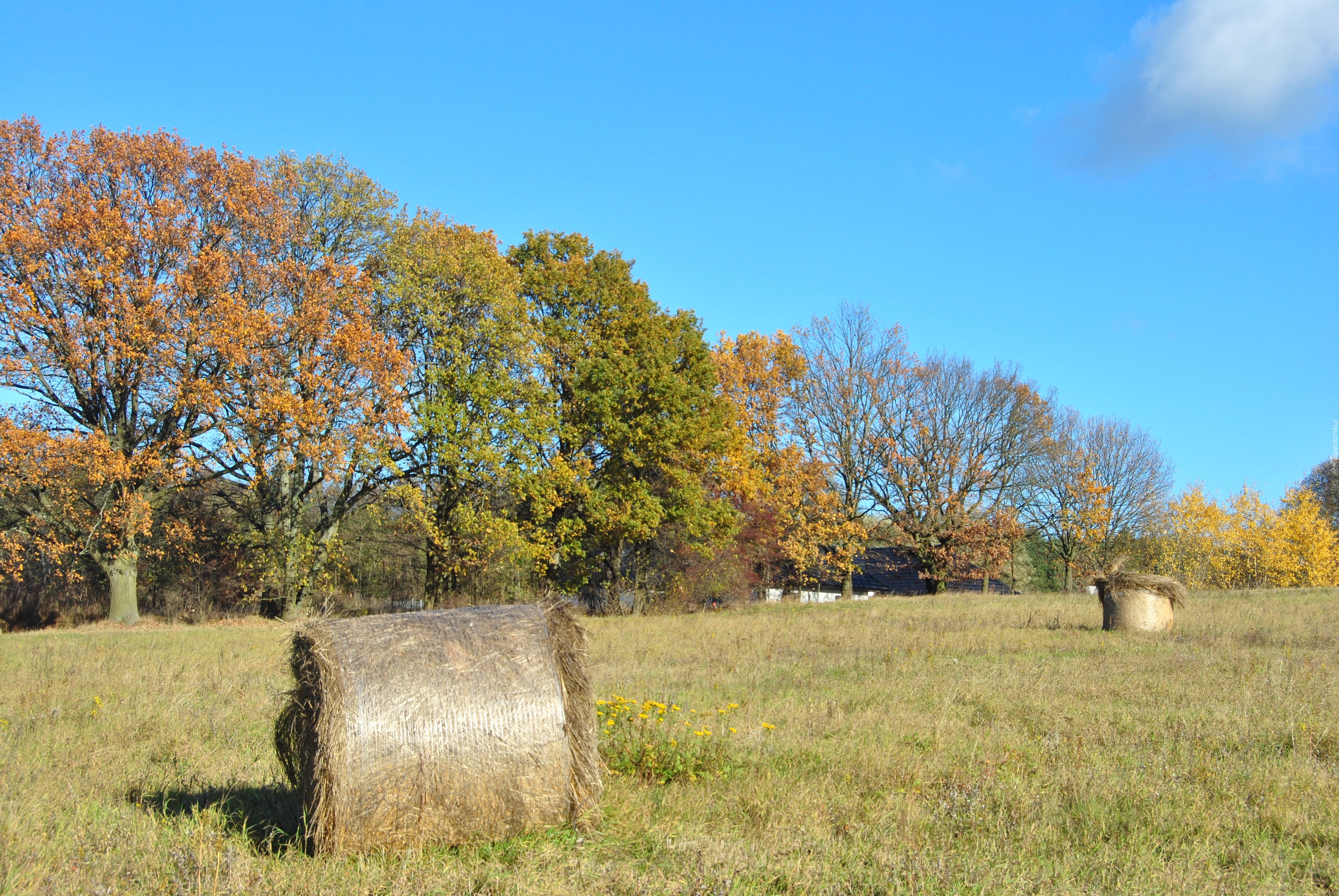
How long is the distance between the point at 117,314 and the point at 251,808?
21.6m

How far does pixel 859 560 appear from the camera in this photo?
160 ft

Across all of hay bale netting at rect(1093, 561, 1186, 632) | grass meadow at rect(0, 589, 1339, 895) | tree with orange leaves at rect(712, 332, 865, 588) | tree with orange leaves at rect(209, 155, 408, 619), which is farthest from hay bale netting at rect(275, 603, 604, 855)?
tree with orange leaves at rect(712, 332, 865, 588)

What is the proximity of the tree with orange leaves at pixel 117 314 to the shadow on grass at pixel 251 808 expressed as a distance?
19007mm

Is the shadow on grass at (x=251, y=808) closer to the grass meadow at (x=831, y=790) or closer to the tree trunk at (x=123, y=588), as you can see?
the grass meadow at (x=831, y=790)

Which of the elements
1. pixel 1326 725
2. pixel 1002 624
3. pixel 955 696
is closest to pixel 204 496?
pixel 1002 624

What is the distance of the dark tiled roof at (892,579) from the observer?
4903 centimetres

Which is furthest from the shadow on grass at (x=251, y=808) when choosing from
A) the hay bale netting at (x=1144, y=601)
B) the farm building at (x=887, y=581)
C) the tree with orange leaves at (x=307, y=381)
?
the farm building at (x=887, y=581)

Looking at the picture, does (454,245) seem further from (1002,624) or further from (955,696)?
(955,696)

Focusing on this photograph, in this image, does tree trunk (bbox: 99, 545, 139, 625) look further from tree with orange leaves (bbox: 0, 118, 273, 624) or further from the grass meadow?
the grass meadow

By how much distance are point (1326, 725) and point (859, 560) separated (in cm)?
4147

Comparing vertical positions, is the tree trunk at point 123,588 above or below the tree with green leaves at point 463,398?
below

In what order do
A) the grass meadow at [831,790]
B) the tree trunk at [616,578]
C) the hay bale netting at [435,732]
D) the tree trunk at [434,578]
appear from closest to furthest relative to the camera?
the grass meadow at [831,790], the hay bale netting at [435,732], the tree trunk at [434,578], the tree trunk at [616,578]

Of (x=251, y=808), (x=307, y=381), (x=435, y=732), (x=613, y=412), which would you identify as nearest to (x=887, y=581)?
(x=613, y=412)

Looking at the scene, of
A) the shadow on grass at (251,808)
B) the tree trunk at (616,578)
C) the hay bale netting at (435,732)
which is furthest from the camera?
the tree trunk at (616,578)
